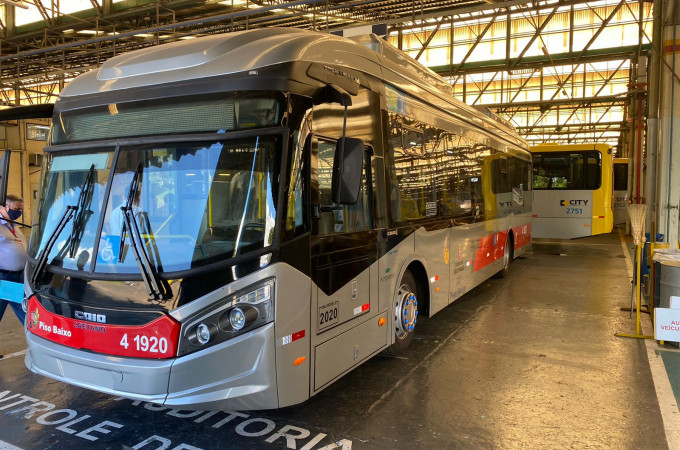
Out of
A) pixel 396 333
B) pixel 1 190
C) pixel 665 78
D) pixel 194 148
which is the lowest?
pixel 396 333

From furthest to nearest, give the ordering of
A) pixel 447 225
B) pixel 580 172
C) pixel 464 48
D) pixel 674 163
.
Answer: pixel 464 48 < pixel 580 172 < pixel 674 163 < pixel 447 225

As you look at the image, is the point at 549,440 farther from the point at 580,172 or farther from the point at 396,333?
the point at 580,172

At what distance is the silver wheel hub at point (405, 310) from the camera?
18.5 ft

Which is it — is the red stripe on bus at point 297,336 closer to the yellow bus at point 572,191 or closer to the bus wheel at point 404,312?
the bus wheel at point 404,312

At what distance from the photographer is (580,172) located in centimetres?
1731

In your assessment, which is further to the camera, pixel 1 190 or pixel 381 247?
pixel 381 247

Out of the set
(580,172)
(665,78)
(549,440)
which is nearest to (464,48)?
(580,172)

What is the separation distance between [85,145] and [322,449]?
2.87m

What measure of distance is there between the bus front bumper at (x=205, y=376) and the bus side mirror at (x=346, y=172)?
3.41ft

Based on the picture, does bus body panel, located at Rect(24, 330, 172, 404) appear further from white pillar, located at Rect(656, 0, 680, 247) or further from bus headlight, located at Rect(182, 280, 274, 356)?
white pillar, located at Rect(656, 0, 680, 247)

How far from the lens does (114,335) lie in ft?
11.7

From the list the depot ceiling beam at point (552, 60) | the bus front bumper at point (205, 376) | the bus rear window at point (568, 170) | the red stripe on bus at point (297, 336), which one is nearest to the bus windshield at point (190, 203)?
the bus front bumper at point (205, 376)

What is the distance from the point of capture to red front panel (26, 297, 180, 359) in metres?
3.43

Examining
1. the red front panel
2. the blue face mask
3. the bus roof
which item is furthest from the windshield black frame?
the blue face mask
